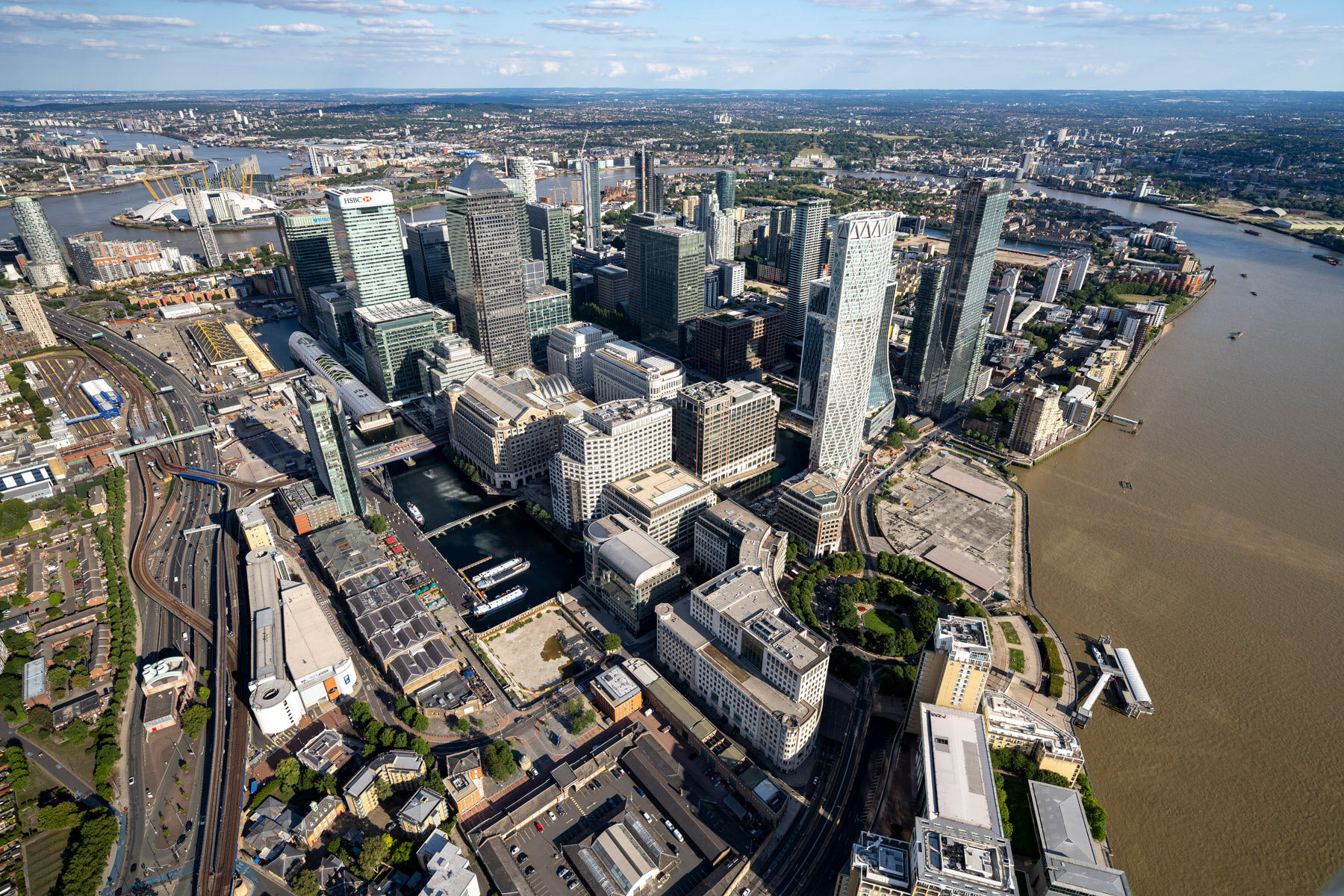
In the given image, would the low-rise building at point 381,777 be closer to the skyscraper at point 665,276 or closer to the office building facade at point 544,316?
the office building facade at point 544,316

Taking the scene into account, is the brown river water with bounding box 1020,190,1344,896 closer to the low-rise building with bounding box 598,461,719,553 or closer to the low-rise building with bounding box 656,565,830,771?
the low-rise building with bounding box 656,565,830,771

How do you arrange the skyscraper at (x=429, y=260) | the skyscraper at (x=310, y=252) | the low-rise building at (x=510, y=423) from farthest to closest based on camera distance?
the skyscraper at (x=429, y=260), the skyscraper at (x=310, y=252), the low-rise building at (x=510, y=423)

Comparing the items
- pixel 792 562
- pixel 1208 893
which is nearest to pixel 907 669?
pixel 792 562

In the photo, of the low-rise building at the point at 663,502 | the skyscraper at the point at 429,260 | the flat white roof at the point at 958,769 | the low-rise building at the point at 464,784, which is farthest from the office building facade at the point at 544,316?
the flat white roof at the point at 958,769

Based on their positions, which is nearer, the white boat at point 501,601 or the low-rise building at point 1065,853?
the low-rise building at point 1065,853

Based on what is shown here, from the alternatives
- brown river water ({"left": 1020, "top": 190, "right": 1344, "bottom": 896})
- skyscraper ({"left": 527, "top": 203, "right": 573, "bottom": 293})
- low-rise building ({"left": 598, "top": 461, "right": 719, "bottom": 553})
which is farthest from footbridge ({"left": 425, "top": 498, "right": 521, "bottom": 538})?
skyscraper ({"left": 527, "top": 203, "right": 573, "bottom": 293})

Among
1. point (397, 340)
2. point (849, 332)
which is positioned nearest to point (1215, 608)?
point (849, 332)
